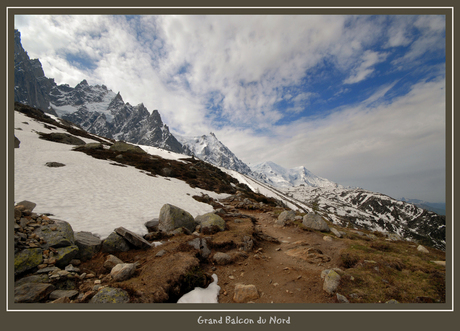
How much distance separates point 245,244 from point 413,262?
23.8ft

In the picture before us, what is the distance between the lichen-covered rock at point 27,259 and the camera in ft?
17.3

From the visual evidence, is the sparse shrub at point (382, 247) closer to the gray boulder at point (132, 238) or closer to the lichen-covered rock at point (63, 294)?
the gray boulder at point (132, 238)

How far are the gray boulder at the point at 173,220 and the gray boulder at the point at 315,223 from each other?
358 inches

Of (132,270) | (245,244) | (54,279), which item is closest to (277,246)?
(245,244)

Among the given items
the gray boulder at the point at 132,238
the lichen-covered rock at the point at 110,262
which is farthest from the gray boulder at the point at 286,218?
the lichen-covered rock at the point at 110,262

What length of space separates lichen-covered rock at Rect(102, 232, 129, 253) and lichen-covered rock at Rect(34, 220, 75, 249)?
128 centimetres

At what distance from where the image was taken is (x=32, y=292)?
4.68 metres

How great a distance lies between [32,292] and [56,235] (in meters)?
2.54

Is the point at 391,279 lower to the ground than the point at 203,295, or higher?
higher

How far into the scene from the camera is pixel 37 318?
14.6ft

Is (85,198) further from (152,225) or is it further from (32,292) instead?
(32,292)

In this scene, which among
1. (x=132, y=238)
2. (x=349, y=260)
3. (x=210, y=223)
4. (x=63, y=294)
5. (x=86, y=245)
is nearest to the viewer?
(x=63, y=294)

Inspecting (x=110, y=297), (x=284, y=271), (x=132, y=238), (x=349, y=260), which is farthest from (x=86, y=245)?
(x=349, y=260)

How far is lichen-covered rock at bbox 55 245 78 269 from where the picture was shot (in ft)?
19.8
